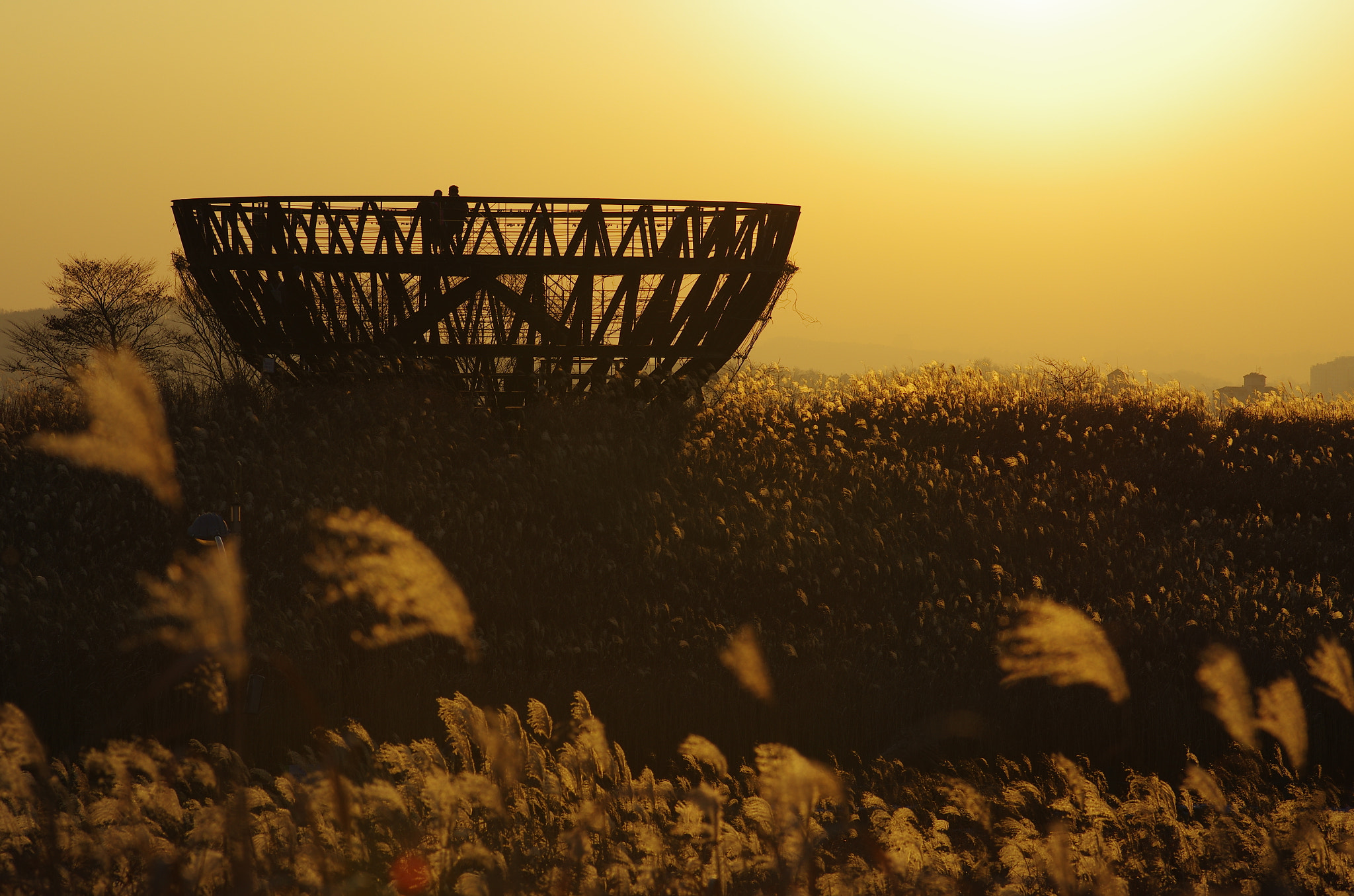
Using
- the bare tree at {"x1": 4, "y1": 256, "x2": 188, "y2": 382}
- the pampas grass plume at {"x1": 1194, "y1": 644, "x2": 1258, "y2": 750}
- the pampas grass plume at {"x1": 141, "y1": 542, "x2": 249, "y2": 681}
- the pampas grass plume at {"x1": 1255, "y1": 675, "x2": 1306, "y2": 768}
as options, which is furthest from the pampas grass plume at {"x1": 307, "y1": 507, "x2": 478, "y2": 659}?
the bare tree at {"x1": 4, "y1": 256, "x2": 188, "y2": 382}

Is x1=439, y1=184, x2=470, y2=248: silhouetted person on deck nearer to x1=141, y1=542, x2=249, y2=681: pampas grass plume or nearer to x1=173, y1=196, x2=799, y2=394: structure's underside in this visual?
x1=173, y1=196, x2=799, y2=394: structure's underside

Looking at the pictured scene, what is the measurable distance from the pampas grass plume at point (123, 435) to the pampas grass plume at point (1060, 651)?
9.38 meters

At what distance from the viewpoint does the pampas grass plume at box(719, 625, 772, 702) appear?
28.3ft

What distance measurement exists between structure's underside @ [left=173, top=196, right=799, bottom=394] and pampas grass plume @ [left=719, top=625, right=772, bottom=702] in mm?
6396

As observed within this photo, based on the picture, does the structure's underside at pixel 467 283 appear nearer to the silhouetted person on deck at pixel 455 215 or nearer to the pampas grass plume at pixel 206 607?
the silhouetted person on deck at pixel 455 215

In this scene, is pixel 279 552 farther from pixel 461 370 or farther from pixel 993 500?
pixel 993 500

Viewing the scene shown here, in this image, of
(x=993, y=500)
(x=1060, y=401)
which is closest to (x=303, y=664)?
(x=993, y=500)

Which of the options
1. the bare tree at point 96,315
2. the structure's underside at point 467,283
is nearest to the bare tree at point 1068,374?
the structure's underside at point 467,283

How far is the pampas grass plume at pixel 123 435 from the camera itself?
12445mm

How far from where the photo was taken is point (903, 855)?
5109 mm

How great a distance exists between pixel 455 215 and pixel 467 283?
1005mm

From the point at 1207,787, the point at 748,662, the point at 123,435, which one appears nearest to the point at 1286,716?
the point at 1207,787

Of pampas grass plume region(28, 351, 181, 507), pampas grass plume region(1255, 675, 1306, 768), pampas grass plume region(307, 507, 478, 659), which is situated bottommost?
pampas grass plume region(1255, 675, 1306, 768)

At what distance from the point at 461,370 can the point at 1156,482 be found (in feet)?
32.4
